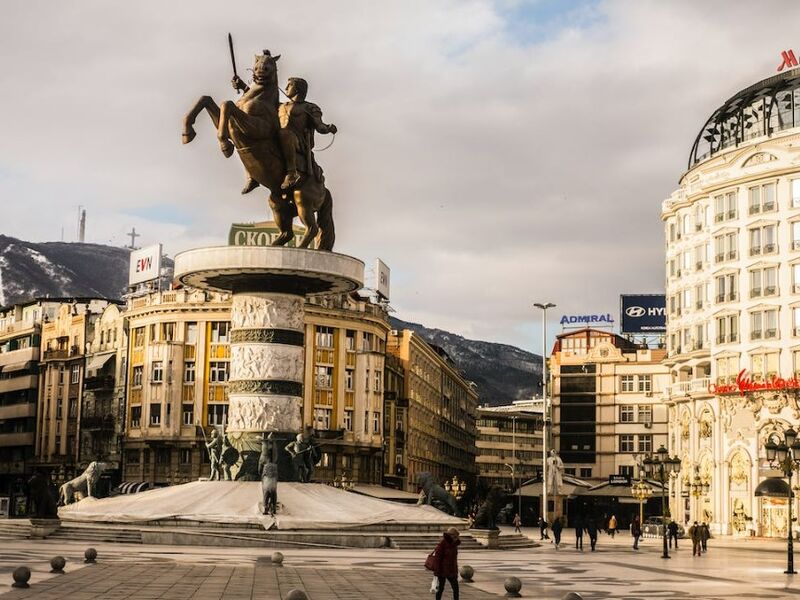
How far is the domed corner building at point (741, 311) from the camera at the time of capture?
80875 millimetres

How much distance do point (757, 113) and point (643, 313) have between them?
54.5m

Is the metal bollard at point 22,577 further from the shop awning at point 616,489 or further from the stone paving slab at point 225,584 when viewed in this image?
the shop awning at point 616,489

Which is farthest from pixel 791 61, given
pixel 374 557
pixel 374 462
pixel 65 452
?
pixel 65 452

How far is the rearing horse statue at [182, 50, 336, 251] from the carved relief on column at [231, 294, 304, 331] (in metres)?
2.65

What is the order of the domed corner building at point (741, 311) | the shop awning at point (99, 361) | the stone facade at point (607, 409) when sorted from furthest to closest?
1. the stone facade at point (607, 409)
2. the shop awning at point (99, 361)
3. the domed corner building at point (741, 311)

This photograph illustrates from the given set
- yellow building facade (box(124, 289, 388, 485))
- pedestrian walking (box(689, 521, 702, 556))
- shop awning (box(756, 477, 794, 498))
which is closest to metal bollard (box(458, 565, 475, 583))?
pedestrian walking (box(689, 521, 702, 556))

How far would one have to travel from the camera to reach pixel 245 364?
4881 centimetres

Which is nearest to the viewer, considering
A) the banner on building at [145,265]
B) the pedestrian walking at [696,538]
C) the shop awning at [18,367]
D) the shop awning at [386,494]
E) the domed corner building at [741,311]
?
the pedestrian walking at [696,538]

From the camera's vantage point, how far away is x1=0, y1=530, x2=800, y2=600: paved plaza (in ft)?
87.9

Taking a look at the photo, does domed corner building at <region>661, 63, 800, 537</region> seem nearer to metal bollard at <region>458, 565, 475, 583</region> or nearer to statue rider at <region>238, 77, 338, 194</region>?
statue rider at <region>238, 77, 338, 194</region>

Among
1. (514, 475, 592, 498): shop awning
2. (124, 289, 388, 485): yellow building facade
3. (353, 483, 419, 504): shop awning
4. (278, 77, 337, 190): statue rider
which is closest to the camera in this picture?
(278, 77, 337, 190): statue rider

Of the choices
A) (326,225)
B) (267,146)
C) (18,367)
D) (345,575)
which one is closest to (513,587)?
(345,575)

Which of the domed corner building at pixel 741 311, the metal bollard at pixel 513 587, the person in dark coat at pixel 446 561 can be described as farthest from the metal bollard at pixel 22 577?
the domed corner building at pixel 741 311

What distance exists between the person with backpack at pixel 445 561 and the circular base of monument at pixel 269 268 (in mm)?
26632
